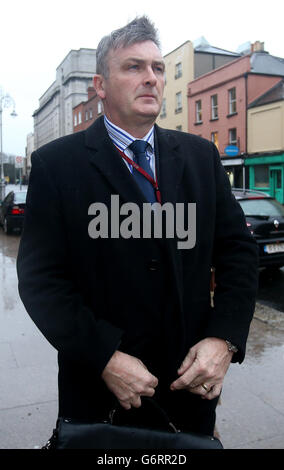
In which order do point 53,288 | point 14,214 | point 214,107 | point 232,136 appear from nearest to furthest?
point 53,288 → point 14,214 → point 232,136 → point 214,107

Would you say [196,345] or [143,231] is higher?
[143,231]

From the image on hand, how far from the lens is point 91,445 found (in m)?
1.42

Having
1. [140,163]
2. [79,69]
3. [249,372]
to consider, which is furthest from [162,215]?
[79,69]

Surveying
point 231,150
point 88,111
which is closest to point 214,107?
point 231,150

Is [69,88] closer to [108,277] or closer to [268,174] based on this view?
[268,174]

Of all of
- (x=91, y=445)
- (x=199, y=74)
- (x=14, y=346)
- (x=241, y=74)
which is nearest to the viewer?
(x=91, y=445)

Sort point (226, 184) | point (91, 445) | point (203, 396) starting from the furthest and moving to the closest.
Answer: point (226, 184)
point (203, 396)
point (91, 445)

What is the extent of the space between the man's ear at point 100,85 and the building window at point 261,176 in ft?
86.1

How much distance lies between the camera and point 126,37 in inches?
64.6

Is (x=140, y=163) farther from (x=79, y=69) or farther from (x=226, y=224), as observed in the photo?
(x=79, y=69)

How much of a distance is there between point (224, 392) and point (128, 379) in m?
2.42

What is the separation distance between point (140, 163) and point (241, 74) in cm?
2891

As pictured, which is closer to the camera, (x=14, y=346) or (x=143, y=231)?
(x=143, y=231)

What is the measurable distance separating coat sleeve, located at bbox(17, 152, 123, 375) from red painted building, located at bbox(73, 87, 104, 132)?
51.4 metres
